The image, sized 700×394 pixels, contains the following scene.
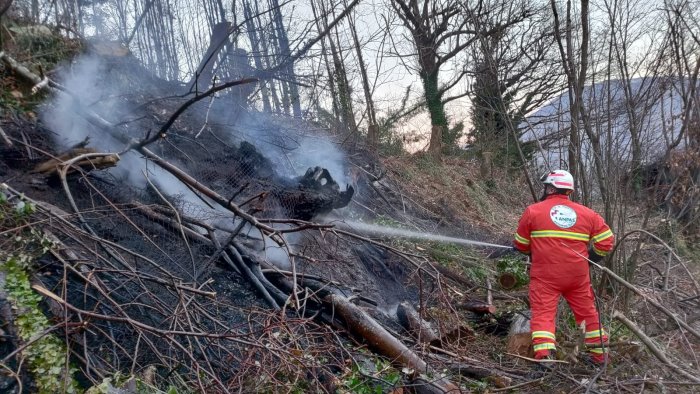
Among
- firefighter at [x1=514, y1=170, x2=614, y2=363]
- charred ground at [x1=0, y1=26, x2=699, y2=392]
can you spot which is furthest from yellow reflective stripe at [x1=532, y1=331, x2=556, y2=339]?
charred ground at [x1=0, y1=26, x2=699, y2=392]

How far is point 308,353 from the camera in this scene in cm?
371

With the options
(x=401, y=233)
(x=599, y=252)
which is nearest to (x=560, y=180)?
(x=599, y=252)

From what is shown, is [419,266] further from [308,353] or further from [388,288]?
[388,288]

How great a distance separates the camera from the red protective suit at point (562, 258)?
4621mm

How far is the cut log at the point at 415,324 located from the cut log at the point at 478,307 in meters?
0.87

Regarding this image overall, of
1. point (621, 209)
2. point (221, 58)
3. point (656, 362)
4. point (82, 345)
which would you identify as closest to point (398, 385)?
point (656, 362)

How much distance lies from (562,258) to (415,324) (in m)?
1.47

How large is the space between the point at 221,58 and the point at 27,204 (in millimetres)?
5105

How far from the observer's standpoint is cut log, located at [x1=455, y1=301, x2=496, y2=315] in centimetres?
571

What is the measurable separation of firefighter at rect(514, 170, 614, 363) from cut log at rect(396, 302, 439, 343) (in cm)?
90

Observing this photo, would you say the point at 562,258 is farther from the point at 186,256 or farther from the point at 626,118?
the point at 186,256

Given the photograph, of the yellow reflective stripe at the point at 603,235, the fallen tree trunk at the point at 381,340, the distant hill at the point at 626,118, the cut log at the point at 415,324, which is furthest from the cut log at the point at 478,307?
the distant hill at the point at 626,118

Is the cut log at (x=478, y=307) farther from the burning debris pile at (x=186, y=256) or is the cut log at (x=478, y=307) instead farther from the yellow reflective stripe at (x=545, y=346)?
the yellow reflective stripe at (x=545, y=346)

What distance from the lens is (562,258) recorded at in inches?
183
